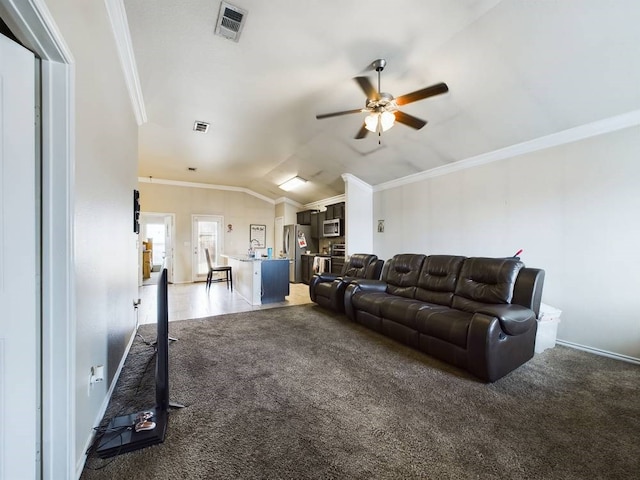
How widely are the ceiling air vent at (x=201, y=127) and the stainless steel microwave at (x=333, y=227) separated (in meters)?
3.54

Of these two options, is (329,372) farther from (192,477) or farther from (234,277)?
(234,277)

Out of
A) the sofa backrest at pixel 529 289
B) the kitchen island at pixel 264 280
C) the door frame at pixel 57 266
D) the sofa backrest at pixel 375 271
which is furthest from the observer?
the kitchen island at pixel 264 280

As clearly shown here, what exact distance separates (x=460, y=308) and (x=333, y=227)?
424 centimetres

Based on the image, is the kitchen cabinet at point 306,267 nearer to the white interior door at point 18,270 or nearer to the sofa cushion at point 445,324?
the sofa cushion at point 445,324

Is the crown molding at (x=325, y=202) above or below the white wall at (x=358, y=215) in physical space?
above

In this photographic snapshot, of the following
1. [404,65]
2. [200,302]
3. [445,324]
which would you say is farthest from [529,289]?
[200,302]

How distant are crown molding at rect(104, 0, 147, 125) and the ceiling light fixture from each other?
3738 millimetres

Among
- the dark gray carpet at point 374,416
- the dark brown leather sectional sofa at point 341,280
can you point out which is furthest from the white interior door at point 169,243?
the dark gray carpet at point 374,416

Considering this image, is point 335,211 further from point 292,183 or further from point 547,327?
point 547,327

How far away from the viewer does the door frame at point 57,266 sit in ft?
3.76

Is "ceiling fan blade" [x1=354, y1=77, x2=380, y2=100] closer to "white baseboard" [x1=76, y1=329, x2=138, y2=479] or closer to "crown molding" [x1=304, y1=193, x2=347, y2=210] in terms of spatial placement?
"white baseboard" [x1=76, y1=329, x2=138, y2=479]

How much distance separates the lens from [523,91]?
2.87m

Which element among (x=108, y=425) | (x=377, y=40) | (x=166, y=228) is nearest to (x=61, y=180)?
(x=108, y=425)

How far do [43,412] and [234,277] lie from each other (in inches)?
209
